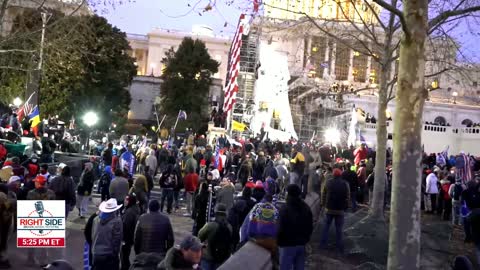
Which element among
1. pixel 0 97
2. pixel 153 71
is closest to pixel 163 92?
pixel 0 97

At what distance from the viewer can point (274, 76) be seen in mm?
39250

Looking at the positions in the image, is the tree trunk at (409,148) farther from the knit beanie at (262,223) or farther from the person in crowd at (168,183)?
the person in crowd at (168,183)

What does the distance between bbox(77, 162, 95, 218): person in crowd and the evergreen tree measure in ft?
118

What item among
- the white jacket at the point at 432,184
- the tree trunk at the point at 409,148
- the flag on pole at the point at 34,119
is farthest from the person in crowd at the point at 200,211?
the flag on pole at the point at 34,119

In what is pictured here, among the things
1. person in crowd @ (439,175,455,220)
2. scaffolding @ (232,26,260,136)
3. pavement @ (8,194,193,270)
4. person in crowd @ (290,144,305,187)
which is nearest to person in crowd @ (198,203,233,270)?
pavement @ (8,194,193,270)

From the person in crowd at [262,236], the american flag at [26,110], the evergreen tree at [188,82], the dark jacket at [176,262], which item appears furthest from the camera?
the evergreen tree at [188,82]

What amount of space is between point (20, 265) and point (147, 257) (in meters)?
4.35

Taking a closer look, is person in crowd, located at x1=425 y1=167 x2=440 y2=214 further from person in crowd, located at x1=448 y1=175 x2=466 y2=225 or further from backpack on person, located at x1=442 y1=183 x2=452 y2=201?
person in crowd, located at x1=448 y1=175 x2=466 y2=225

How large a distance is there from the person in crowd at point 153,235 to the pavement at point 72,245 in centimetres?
224

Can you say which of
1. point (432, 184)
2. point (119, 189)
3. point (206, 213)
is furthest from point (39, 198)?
point (432, 184)

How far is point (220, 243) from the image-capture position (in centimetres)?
733

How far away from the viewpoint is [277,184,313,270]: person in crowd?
25.5ft

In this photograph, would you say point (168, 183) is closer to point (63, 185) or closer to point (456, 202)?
point (63, 185)

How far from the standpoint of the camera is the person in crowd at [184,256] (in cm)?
475
